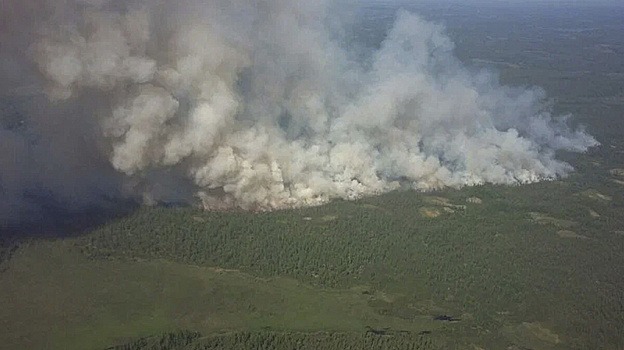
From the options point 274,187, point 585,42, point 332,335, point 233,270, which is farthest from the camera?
point 585,42

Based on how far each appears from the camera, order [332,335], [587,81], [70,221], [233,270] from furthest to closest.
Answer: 1. [587,81]
2. [70,221]
3. [233,270]
4. [332,335]

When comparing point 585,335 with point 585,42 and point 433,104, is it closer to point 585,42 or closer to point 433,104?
point 433,104

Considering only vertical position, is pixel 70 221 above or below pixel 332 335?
above

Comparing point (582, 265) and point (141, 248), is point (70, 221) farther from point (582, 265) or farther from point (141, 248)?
point (582, 265)

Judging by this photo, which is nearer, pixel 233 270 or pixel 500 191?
pixel 233 270

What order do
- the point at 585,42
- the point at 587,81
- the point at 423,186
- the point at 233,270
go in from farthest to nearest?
the point at 585,42 < the point at 587,81 < the point at 423,186 < the point at 233,270

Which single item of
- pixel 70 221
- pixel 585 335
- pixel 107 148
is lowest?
pixel 585 335

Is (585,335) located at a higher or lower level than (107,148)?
lower

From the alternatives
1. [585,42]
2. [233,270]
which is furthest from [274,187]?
[585,42]

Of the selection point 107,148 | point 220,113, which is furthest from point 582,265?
point 107,148
